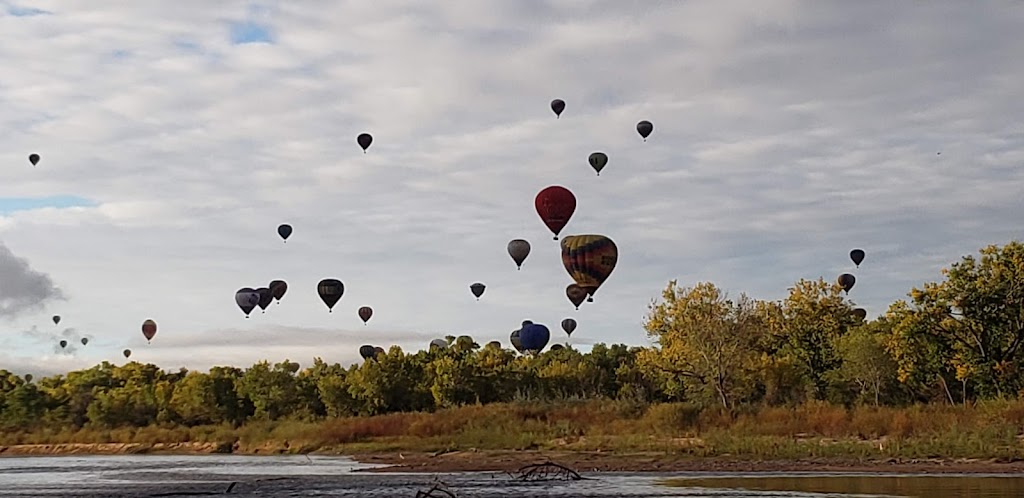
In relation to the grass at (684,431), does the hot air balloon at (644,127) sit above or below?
above

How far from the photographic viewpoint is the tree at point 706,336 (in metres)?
90.3

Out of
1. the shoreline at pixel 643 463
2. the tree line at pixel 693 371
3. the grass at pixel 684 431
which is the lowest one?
the shoreline at pixel 643 463

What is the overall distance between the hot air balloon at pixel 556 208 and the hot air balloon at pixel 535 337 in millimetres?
48616

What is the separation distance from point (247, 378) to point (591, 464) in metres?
76.3

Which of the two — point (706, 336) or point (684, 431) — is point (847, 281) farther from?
point (684, 431)

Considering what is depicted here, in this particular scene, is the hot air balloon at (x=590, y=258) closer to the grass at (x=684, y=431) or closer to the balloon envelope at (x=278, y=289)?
the grass at (x=684, y=431)

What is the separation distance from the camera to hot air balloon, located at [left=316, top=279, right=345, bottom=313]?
4291 inches

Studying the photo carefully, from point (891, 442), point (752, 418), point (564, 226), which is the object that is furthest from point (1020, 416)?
point (564, 226)

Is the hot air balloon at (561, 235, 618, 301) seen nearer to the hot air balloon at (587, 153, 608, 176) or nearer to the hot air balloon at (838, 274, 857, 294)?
the hot air balloon at (587, 153, 608, 176)

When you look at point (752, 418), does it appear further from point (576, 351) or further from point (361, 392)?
point (576, 351)

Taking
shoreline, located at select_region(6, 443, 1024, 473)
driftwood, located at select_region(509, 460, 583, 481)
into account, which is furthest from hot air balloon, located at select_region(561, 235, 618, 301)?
driftwood, located at select_region(509, 460, 583, 481)

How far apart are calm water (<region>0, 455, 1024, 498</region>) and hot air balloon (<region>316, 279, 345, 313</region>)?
118 ft

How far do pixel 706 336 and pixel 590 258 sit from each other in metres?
11.0

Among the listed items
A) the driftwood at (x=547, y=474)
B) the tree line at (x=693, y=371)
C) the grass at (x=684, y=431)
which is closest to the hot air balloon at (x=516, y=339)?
the tree line at (x=693, y=371)
